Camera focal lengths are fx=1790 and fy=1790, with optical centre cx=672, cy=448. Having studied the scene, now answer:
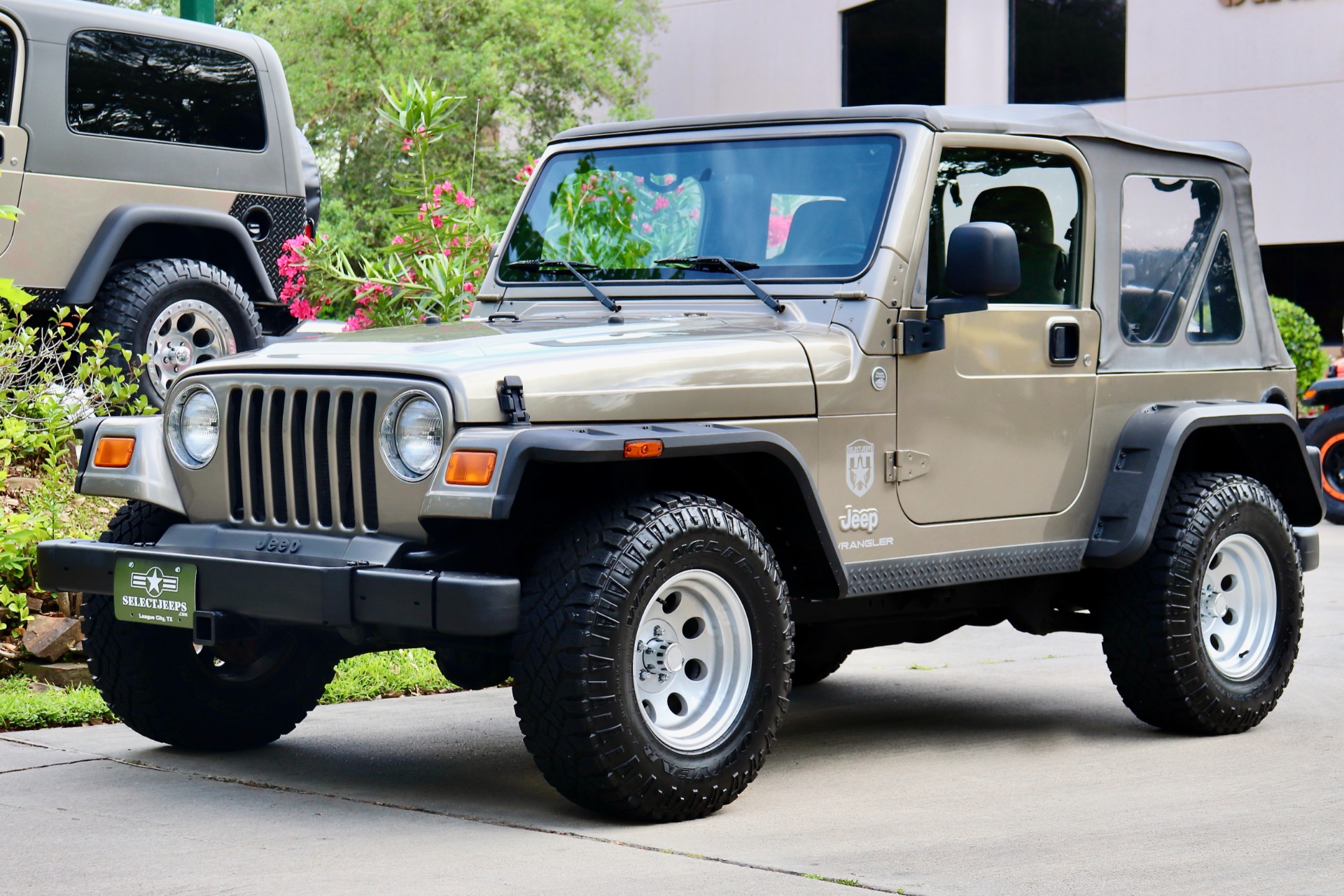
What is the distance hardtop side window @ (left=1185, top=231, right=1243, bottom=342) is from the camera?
6793mm

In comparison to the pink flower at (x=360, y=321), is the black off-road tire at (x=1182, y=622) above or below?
below

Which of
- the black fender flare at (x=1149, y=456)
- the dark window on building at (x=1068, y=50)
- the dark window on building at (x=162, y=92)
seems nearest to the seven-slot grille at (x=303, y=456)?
the black fender flare at (x=1149, y=456)

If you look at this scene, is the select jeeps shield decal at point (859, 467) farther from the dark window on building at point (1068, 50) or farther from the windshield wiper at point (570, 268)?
the dark window on building at point (1068, 50)

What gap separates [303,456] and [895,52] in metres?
22.1

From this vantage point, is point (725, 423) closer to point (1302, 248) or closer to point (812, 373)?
point (812, 373)

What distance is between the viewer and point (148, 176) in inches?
380

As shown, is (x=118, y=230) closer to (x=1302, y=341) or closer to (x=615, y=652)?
(x=615, y=652)

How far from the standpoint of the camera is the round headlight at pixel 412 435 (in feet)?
15.5

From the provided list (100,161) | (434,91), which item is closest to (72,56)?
(100,161)

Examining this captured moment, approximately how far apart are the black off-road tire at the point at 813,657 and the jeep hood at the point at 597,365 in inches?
47.9

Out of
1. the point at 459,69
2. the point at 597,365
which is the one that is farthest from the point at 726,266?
the point at 459,69

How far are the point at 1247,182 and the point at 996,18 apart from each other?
59.7 feet

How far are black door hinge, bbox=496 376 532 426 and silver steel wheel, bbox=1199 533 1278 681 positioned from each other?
3.06 m

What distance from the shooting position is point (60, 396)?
8125mm
